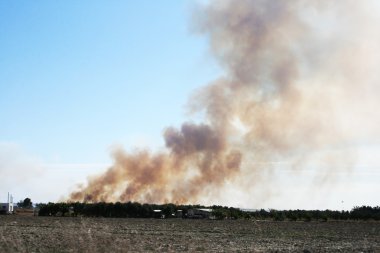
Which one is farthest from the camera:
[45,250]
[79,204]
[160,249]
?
[79,204]

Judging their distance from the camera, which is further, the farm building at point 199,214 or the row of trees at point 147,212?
the row of trees at point 147,212

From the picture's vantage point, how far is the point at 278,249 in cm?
3122

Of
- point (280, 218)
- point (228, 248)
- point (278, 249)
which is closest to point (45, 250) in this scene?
point (228, 248)

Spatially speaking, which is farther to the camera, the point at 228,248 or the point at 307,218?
the point at 307,218

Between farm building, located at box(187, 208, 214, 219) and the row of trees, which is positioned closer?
farm building, located at box(187, 208, 214, 219)

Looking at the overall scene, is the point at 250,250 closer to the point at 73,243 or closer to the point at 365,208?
the point at 73,243

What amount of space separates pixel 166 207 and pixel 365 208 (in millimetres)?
50365

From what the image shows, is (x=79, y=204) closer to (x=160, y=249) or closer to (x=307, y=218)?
(x=307, y=218)

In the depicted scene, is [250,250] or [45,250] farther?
[250,250]

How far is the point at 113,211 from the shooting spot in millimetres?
108188

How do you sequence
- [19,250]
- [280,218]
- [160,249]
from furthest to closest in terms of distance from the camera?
[280,218] < [160,249] < [19,250]

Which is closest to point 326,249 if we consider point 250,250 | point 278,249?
point 278,249

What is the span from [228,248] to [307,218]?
76.6 meters

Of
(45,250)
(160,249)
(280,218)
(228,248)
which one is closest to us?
(45,250)
